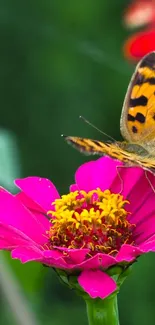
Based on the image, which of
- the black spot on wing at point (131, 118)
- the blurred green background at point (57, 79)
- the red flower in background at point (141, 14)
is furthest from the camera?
the blurred green background at point (57, 79)

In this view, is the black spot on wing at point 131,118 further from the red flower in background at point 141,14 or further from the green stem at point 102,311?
the red flower in background at point 141,14

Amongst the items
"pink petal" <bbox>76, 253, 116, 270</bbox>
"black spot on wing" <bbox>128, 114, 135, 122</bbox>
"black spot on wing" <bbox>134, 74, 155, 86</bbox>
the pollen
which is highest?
"black spot on wing" <bbox>134, 74, 155, 86</bbox>

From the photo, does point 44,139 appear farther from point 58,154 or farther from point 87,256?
point 87,256

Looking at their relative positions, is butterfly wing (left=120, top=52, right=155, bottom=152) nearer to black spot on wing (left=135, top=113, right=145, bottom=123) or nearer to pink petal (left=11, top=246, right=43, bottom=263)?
black spot on wing (left=135, top=113, right=145, bottom=123)

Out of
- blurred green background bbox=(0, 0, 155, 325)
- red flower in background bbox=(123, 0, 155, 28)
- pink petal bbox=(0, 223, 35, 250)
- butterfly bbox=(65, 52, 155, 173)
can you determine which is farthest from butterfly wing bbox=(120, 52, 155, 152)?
blurred green background bbox=(0, 0, 155, 325)

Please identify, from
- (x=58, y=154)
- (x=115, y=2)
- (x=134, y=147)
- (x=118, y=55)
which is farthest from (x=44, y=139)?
(x=134, y=147)

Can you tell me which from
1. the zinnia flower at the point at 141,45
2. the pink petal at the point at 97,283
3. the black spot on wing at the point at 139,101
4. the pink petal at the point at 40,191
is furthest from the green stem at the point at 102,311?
the zinnia flower at the point at 141,45
